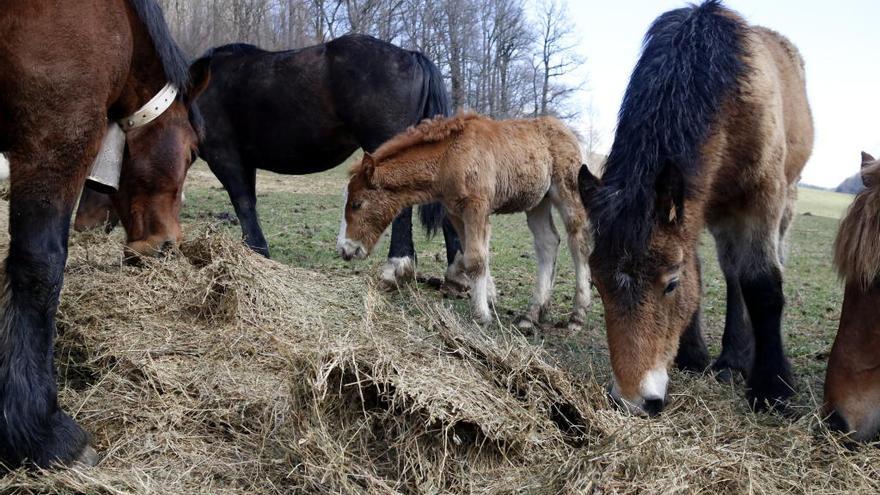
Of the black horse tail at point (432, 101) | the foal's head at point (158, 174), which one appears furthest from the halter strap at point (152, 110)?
the black horse tail at point (432, 101)

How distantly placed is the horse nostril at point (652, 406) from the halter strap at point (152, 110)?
274cm

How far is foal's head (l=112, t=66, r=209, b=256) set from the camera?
3721mm

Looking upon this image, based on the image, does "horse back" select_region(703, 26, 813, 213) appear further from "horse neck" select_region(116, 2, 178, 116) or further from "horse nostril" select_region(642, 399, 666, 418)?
"horse neck" select_region(116, 2, 178, 116)

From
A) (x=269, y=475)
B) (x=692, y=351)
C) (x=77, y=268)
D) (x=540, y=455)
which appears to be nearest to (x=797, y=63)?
(x=692, y=351)

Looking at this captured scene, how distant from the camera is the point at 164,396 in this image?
10.8ft

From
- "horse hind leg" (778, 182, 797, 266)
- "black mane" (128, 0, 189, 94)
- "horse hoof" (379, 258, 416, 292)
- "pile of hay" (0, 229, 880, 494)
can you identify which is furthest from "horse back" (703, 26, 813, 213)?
"horse hoof" (379, 258, 416, 292)

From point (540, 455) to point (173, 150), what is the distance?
2.51m

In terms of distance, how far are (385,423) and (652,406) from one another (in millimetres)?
1249

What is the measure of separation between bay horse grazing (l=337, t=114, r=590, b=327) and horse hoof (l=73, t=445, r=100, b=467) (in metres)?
3.42

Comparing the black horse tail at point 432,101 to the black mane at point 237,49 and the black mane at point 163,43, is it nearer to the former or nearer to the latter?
the black mane at point 237,49

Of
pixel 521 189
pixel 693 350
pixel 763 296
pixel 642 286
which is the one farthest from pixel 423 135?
pixel 642 286

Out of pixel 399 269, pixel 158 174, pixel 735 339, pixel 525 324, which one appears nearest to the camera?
pixel 158 174

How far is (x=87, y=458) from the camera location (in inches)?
107

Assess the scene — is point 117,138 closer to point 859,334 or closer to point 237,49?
point 859,334
